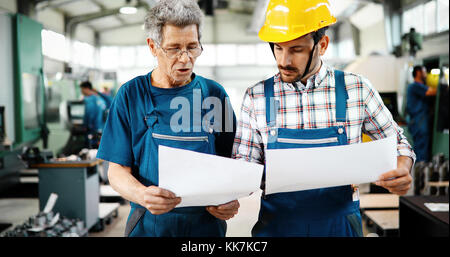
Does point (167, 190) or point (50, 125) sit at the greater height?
point (50, 125)

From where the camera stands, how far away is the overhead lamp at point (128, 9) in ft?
4.39

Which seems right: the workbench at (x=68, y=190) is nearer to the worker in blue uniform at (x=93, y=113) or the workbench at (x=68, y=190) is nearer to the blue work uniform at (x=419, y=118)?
the worker in blue uniform at (x=93, y=113)

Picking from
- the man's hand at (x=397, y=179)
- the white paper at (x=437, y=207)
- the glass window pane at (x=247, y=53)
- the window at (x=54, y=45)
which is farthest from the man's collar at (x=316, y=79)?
the white paper at (x=437, y=207)

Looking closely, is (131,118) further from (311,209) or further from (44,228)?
(44,228)

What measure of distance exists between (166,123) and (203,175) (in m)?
0.26

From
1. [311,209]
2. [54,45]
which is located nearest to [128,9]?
[54,45]

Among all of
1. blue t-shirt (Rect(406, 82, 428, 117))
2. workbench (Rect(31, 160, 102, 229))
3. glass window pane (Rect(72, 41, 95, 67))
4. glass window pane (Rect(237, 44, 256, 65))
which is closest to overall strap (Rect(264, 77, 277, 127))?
glass window pane (Rect(237, 44, 256, 65))

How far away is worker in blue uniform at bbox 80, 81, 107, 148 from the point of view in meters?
1.82

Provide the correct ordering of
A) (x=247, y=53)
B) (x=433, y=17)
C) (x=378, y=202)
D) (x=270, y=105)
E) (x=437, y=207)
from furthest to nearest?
(x=378, y=202) → (x=433, y=17) → (x=437, y=207) → (x=247, y=53) → (x=270, y=105)

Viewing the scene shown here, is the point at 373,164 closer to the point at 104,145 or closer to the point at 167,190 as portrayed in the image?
the point at 167,190

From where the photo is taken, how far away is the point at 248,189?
0.97 m

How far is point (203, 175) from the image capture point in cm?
Result: 92

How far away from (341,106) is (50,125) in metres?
1.47

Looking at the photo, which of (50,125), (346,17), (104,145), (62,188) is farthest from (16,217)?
(346,17)
